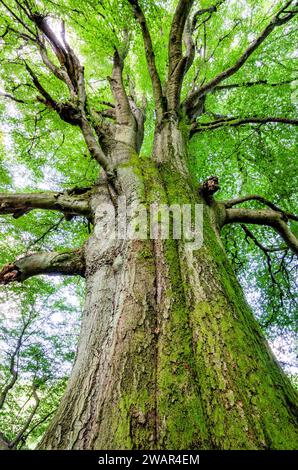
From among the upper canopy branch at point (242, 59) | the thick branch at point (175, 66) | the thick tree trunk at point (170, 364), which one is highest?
the upper canopy branch at point (242, 59)

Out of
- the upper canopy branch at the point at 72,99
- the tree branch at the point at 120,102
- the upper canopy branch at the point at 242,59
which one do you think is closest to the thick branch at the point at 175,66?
the upper canopy branch at the point at 242,59

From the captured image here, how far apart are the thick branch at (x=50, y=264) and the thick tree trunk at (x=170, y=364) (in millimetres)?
365

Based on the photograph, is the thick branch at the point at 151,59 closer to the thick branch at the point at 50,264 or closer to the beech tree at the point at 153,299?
the beech tree at the point at 153,299

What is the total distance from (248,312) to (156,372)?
2.59ft

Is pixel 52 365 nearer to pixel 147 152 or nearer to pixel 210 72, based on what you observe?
pixel 147 152

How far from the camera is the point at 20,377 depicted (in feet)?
30.2

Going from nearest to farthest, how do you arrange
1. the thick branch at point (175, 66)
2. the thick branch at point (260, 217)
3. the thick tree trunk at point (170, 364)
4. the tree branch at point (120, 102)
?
the thick tree trunk at point (170, 364), the thick branch at point (260, 217), the thick branch at point (175, 66), the tree branch at point (120, 102)

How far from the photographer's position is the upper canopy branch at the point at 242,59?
12.8 ft

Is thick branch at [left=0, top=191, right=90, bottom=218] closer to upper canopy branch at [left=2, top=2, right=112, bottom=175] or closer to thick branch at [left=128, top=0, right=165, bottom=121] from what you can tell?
upper canopy branch at [left=2, top=2, right=112, bottom=175]

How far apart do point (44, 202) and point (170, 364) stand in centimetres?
220

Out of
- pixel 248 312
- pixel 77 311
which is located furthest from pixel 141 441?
pixel 77 311
